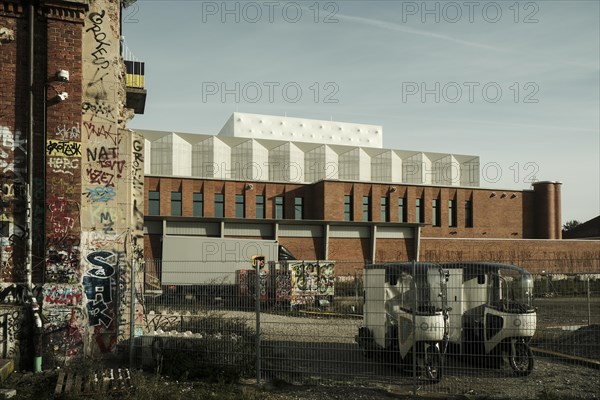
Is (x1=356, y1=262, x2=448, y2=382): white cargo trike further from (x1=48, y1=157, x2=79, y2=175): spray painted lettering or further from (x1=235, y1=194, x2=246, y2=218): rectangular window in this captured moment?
(x1=235, y1=194, x2=246, y2=218): rectangular window

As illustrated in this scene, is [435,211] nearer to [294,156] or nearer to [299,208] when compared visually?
[299,208]

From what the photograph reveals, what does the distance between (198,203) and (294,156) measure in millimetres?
14642

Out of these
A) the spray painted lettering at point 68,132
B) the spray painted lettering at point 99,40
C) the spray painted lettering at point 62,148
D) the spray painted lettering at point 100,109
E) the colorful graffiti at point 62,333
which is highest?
the spray painted lettering at point 99,40

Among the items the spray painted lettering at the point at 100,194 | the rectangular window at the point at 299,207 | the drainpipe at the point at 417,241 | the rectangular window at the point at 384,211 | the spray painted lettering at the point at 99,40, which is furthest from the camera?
the rectangular window at the point at 384,211

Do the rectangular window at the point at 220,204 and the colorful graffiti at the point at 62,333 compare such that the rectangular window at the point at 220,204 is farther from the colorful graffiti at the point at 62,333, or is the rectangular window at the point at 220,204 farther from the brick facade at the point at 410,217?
the colorful graffiti at the point at 62,333

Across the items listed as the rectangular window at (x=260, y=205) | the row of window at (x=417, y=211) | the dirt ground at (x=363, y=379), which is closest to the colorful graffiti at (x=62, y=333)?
the dirt ground at (x=363, y=379)

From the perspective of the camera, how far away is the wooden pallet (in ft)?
27.8

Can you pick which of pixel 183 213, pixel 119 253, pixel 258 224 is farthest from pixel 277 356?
pixel 183 213

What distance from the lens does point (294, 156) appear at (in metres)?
60.5

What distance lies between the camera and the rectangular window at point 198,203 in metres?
49.1

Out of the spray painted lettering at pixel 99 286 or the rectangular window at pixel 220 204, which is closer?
the spray painted lettering at pixel 99 286

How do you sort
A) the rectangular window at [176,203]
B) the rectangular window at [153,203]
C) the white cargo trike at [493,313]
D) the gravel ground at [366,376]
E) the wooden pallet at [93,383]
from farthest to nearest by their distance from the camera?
the rectangular window at [176,203], the rectangular window at [153,203], the white cargo trike at [493,313], the gravel ground at [366,376], the wooden pallet at [93,383]

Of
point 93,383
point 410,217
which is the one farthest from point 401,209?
point 93,383

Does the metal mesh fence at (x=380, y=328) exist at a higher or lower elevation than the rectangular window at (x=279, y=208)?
lower
